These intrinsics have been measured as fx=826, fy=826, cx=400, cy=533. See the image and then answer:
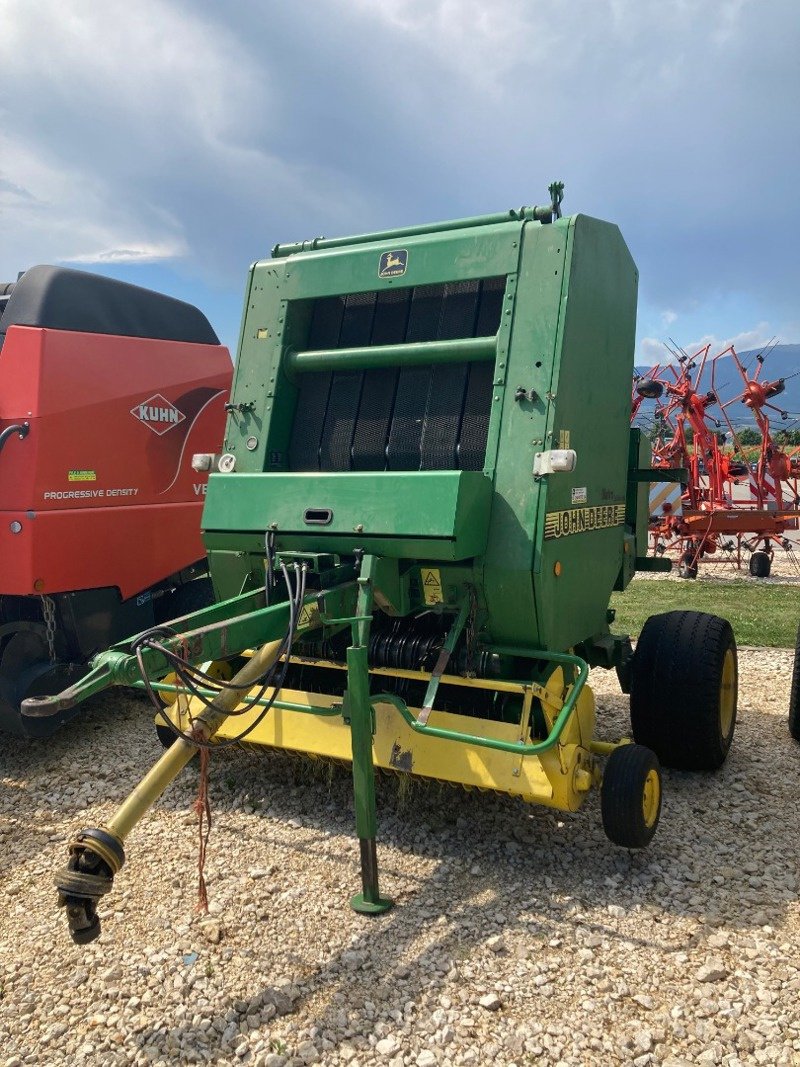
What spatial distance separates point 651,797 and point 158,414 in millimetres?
3594

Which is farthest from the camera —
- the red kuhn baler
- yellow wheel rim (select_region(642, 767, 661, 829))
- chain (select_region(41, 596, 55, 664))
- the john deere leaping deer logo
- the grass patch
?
the grass patch

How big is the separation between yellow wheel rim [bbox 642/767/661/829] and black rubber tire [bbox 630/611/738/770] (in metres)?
0.81

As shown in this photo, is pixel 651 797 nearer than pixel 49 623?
Yes

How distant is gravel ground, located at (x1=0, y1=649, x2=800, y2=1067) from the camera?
7.72ft

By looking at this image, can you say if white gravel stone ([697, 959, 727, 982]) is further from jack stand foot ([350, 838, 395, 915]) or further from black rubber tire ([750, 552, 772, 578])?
black rubber tire ([750, 552, 772, 578])

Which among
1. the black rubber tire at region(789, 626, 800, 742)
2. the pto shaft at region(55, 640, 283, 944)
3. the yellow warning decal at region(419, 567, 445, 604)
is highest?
the yellow warning decal at region(419, 567, 445, 604)

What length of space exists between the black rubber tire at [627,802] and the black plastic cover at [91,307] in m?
3.71

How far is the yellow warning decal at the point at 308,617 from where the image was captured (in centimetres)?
307

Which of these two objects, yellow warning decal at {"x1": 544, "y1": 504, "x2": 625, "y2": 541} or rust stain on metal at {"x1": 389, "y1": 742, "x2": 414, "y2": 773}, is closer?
rust stain on metal at {"x1": 389, "y1": 742, "x2": 414, "y2": 773}

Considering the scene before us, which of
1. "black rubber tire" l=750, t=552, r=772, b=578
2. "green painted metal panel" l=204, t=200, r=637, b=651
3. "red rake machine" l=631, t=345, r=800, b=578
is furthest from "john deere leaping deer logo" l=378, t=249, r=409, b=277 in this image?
"black rubber tire" l=750, t=552, r=772, b=578

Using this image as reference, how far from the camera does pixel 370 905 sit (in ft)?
9.63

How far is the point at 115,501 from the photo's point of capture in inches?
191

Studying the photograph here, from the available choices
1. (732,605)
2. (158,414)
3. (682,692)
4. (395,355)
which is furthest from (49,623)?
(732,605)

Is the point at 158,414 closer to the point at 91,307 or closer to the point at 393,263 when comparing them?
the point at 91,307
